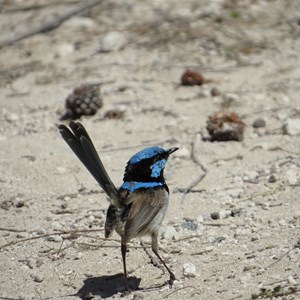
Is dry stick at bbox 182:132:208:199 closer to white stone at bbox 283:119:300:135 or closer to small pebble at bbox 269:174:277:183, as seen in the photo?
small pebble at bbox 269:174:277:183

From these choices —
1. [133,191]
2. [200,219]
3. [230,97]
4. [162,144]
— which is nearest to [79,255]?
[133,191]

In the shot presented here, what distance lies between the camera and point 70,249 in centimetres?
604

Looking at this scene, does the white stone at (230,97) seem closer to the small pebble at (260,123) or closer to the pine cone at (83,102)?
the small pebble at (260,123)

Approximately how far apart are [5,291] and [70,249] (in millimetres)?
705

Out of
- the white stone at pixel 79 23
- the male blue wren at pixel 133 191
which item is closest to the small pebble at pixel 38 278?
the male blue wren at pixel 133 191

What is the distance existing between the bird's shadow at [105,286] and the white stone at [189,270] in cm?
34

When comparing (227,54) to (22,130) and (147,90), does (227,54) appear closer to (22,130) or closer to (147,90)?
(147,90)

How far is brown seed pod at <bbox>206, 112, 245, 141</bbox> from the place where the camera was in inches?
306

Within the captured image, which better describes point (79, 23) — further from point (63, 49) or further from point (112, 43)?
point (112, 43)

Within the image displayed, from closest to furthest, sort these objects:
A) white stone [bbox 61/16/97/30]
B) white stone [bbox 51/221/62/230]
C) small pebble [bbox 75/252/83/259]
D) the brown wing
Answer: the brown wing → small pebble [bbox 75/252/83/259] → white stone [bbox 51/221/62/230] → white stone [bbox 61/16/97/30]

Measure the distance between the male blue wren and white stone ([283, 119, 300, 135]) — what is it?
2293 millimetres

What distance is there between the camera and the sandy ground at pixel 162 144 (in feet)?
18.2

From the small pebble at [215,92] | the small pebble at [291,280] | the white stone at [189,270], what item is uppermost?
the small pebble at [291,280]

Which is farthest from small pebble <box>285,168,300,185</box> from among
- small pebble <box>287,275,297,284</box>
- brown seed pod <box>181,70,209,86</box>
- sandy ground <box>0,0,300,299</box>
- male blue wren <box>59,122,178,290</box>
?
brown seed pod <box>181,70,209,86</box>
